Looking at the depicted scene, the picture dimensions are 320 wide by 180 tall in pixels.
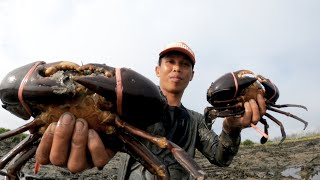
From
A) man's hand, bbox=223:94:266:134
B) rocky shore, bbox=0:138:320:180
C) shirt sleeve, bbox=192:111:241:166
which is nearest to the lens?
man's hand, bbox=223:94:266:134

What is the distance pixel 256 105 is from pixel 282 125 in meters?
0.60

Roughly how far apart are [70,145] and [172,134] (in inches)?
59.0

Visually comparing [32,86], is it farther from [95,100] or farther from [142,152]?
[142,152]

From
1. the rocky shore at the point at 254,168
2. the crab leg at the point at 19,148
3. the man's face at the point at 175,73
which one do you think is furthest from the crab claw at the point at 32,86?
the rocky shore at the point at 254,168

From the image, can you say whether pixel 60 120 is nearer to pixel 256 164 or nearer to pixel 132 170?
pixel 132 170

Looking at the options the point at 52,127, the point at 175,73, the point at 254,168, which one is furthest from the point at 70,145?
the point at 254,168

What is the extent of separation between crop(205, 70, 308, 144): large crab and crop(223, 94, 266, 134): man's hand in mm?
61

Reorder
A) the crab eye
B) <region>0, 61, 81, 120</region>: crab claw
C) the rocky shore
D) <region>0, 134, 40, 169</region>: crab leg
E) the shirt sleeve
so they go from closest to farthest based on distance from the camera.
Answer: <region>0, 61, 81, 120</region>: crab claw
the crab eye
<region>0, 134, 40, 169</region>: crab leg
the shirt sleeve
the rocky shore

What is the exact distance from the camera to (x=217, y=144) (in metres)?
4.15

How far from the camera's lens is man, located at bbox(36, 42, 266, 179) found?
2771 millimetres

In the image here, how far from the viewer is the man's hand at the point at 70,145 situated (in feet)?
8.92

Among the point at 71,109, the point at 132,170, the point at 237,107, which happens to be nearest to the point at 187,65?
the point at 237,107

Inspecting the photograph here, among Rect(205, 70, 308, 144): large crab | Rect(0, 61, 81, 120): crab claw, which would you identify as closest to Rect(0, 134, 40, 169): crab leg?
Rect(0, 61, 81, 120): crab claw

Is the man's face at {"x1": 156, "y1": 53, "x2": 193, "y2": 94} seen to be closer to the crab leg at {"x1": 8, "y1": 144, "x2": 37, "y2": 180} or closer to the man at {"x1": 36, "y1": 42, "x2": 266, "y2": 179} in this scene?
the man at {"x1": 36, "y1": 42, "x2": 266, "y2": 179}
